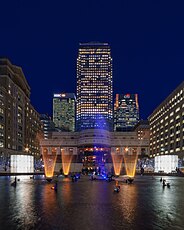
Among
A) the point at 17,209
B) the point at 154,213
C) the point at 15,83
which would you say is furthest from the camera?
the point at 15,83

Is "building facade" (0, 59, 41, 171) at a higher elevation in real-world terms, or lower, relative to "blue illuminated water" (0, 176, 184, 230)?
higher

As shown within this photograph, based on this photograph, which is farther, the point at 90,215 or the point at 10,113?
the point at 10,113

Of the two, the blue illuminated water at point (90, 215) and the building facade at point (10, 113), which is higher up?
the building facade at point (10, 113)

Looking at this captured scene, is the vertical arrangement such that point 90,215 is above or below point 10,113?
below

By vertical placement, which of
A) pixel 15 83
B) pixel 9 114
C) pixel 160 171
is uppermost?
pixel 15 83

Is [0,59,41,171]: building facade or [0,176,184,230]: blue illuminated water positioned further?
[0,59,41,171]: building facade

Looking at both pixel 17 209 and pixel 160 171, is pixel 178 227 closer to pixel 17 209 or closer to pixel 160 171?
pixel 17 209

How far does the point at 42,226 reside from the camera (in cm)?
2075

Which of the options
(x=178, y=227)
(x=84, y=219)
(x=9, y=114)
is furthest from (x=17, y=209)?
(x=9, y=114)

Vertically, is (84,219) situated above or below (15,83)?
below

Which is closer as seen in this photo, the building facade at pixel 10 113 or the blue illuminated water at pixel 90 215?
the blue illuminated water at pixel 90 215

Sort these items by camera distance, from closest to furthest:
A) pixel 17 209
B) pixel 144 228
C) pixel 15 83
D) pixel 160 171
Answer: pixel 144 228 → pixel 17 209 → pixel 160 171 → pixel 15 83

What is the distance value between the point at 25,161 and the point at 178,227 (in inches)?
2990

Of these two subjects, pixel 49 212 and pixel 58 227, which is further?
pixel 49 212
